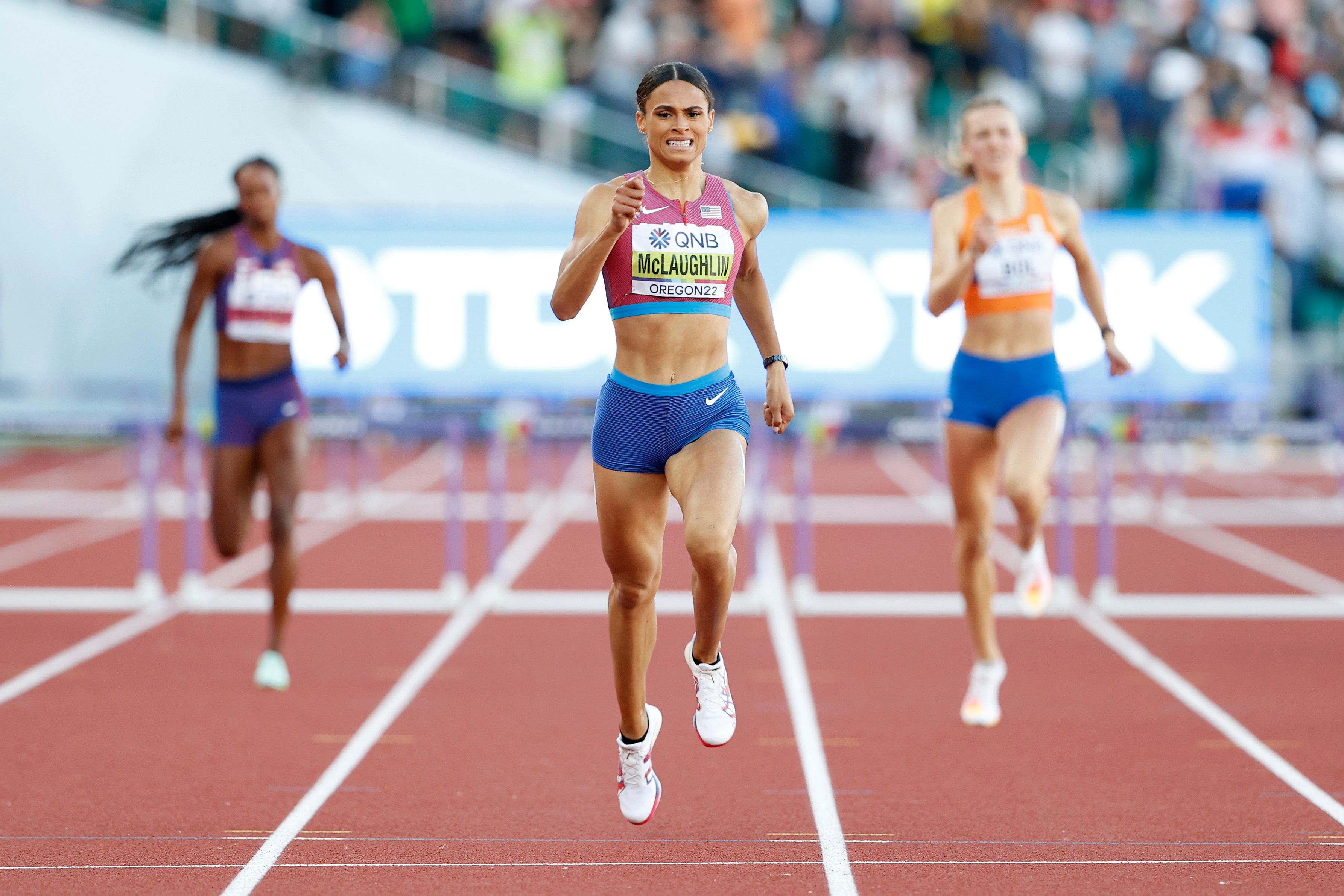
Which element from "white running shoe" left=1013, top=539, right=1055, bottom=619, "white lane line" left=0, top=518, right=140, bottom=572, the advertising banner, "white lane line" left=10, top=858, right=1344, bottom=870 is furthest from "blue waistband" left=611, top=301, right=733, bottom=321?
the advertising banner

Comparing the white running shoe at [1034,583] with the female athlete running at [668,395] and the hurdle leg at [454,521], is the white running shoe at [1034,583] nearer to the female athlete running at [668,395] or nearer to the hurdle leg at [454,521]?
the female athlete running at [668,395]

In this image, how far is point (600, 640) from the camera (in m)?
7.93

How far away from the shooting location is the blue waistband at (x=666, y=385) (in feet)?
13.8

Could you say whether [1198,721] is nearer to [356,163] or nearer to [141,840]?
[141,840]

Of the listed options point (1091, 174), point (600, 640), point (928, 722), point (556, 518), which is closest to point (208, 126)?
point (556, 518)

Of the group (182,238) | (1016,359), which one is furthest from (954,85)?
(1016,359)

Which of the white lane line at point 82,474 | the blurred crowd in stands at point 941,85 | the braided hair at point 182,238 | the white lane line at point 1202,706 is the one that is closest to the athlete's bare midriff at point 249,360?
the braided hair at point 182,238

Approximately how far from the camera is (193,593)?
8906mm

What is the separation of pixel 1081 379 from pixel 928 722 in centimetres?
828

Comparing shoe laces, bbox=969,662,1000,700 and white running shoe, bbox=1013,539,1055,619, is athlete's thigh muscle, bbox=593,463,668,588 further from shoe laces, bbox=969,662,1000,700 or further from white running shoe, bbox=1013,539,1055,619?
white running shoe, bbox=1013,539,1055,619

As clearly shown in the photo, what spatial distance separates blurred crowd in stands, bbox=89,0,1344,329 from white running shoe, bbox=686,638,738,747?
12.5 meters

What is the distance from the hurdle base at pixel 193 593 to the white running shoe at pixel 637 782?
5101mm

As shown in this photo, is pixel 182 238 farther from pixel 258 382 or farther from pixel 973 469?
pixel 973 469

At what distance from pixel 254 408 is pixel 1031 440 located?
3.25 meters
